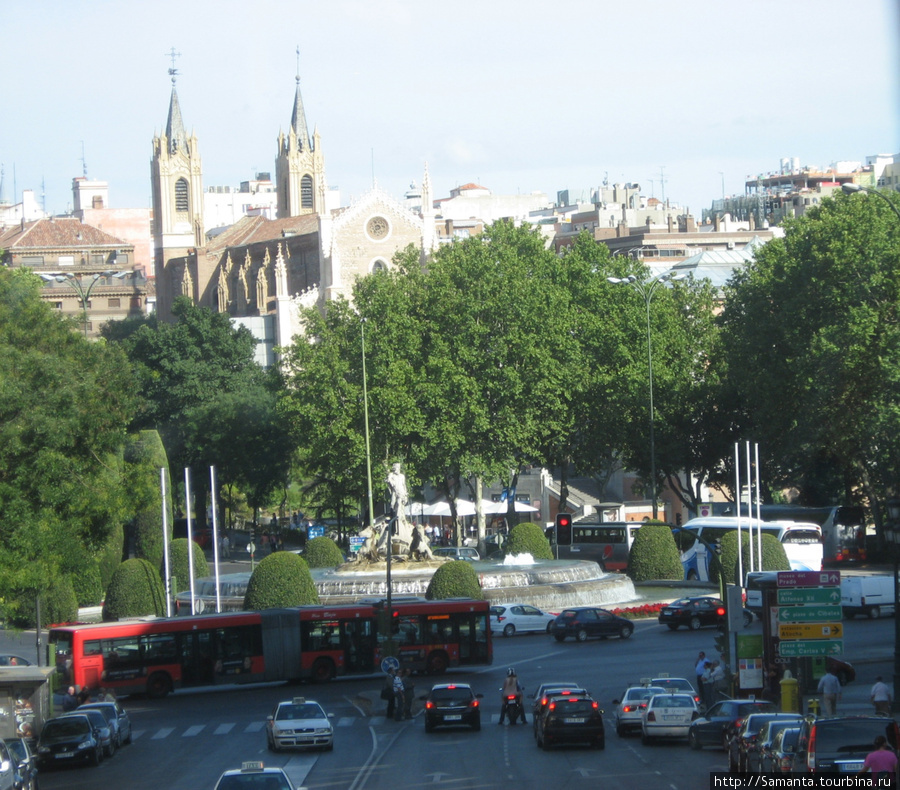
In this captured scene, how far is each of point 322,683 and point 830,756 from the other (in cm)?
2139

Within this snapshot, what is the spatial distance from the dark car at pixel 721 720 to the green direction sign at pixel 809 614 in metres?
1.89

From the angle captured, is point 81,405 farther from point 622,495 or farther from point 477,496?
point 622,495

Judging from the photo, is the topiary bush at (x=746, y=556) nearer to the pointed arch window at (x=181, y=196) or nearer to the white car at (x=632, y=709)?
the white car at (x=632, y=709)

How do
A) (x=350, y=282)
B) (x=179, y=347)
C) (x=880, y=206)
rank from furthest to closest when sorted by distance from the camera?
(x=350, y=282) < (x=179, y=347) < (x=880, y=206)

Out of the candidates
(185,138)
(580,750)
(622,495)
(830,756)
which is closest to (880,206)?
(622,495)

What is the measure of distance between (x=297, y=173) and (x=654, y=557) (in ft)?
287

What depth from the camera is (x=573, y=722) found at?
24.2 meters

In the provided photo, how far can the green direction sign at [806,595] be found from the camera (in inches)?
992

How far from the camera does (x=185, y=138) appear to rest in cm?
13562

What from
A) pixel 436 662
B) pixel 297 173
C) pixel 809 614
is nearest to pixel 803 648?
pixel 809 614

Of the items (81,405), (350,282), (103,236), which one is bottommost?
(81,405)

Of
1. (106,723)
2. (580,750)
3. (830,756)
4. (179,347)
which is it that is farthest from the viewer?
(179,347)

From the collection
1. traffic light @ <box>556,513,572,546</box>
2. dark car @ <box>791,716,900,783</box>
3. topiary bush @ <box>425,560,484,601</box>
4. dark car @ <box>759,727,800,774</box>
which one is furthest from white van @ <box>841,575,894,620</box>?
dark car @ <box>791,716,900,783</box>

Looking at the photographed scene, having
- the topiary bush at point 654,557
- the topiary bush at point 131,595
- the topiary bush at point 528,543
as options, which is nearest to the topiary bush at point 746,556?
the topiary bush at point 654,557
